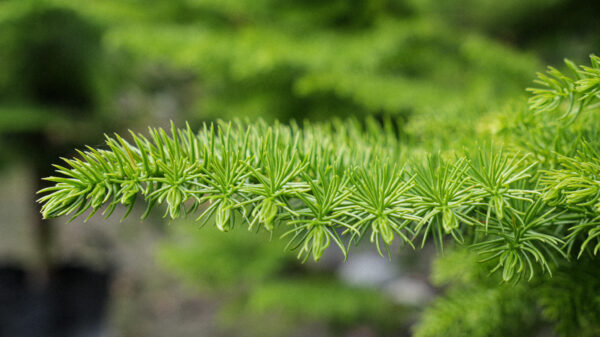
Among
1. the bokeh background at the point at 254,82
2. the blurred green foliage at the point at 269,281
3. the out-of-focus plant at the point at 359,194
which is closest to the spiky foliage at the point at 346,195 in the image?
the out-of-focus plant at the point at 359,194

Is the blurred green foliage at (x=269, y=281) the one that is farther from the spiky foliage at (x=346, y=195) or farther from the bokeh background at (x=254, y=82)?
the spiky foliage at (x=346, y=195)

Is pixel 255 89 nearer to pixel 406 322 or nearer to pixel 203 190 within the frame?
pixel 203 190

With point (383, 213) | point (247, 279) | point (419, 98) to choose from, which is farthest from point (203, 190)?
point (247, 279)

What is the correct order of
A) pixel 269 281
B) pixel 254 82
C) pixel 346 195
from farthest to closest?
pixel 269 281, pixel 254 82, pixel 346 195

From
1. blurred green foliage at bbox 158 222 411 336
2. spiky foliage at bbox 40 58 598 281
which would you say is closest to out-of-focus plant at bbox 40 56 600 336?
spiky foliage at bbox 40 58 598 281

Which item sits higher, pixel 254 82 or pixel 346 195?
pixel 254 82

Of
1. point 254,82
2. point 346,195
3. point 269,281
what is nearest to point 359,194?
point 346,195

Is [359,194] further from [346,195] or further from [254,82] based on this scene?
[254,82]

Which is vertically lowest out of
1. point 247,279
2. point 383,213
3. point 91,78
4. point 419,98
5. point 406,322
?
point 406,322

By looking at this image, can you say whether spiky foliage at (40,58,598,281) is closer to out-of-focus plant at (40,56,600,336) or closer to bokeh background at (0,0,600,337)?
out-of-focus plant at (40,56,600,336)
